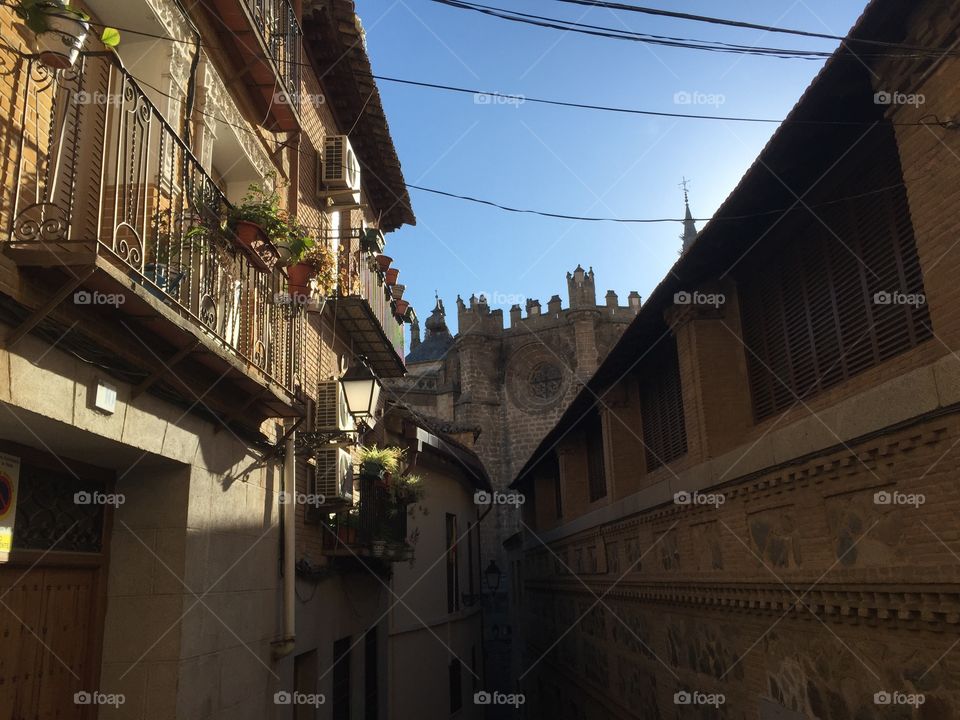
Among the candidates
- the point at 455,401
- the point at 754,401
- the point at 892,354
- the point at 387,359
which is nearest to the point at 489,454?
the point at 455,401

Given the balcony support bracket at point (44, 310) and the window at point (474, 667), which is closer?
the balcony support bracket at point (44, 310)

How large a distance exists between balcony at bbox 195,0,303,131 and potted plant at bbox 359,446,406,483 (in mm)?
4250

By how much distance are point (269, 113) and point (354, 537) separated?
504 cm

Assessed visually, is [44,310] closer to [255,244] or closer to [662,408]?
[255,244]

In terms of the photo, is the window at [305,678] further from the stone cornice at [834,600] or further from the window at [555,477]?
the window at [555,477]

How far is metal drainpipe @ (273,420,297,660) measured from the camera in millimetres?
7461

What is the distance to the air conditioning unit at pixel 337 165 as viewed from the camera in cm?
1068

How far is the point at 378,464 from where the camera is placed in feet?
34.8

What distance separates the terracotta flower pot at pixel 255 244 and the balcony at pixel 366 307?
2642mm

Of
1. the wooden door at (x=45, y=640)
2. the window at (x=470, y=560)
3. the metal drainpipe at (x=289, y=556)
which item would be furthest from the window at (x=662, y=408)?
the window at (x=470, y=560)

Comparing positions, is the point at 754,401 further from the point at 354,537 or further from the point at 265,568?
the point at 265,568

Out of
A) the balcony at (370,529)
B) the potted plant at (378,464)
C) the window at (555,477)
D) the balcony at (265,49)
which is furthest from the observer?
the window at (555,477)

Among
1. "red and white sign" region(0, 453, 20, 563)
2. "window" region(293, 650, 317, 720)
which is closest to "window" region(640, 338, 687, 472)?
"window" region(293, 650, 317, 720)

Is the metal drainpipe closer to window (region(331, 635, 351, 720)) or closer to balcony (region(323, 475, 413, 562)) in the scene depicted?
balcony (region(323, 475, 413, 562))
